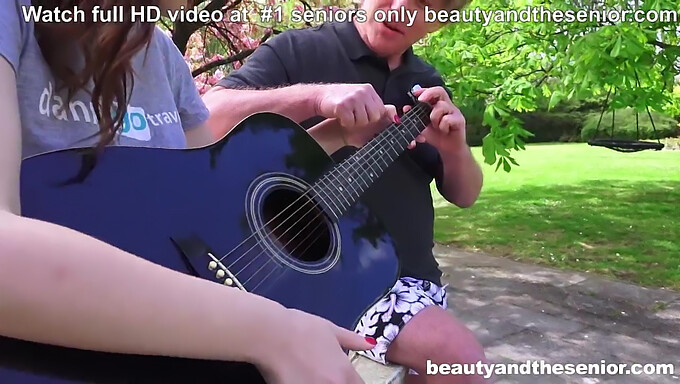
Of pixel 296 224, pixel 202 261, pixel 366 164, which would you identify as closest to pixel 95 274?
pixel 202 261

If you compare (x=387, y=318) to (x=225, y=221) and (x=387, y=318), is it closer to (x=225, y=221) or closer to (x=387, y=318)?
(x=387, y=318)

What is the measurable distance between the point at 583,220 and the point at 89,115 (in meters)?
7.23

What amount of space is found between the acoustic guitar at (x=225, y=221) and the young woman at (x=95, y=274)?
2cm

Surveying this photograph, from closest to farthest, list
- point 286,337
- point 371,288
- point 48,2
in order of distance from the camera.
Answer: point 286,337, point 48,2, point 371,288

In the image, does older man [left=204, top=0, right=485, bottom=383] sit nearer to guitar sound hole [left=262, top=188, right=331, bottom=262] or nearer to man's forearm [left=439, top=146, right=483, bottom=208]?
man's forearm [left=439, top=146, right=483, bottom=208]

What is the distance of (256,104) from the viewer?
5.08 feet

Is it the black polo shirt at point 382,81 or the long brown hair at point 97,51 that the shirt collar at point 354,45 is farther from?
the long brown hair at point 97,51

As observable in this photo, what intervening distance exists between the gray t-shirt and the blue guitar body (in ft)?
0.13

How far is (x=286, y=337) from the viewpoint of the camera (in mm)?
675

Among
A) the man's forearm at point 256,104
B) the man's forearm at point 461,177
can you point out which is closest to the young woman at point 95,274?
the man's forearm at point 256,104

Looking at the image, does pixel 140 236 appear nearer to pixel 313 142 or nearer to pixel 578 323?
pixel 313 142

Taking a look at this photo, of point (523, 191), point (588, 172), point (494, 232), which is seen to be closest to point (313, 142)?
point (494, 232)

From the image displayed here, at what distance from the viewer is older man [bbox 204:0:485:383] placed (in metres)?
1.40

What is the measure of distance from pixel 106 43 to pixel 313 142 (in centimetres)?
53
